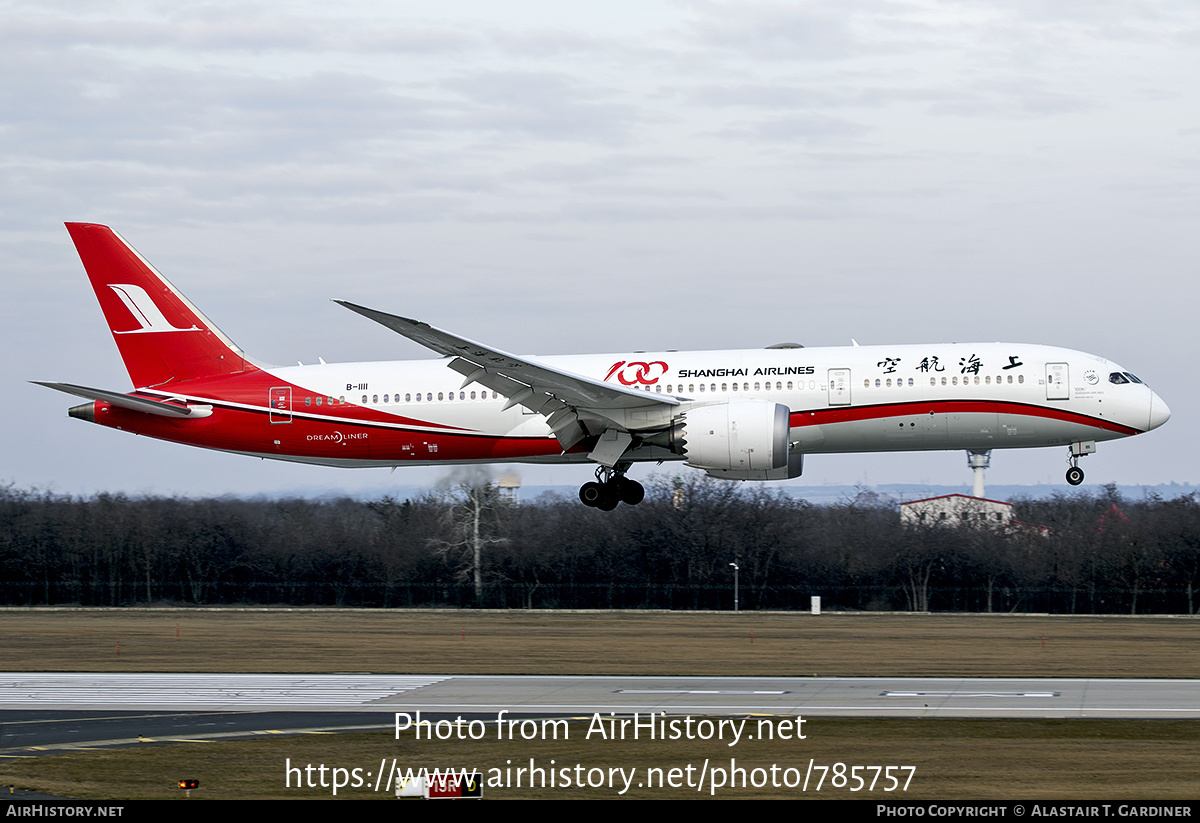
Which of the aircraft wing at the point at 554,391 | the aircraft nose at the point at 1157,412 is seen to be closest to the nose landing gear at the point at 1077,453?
the aircraft nose at the point at 1157,412

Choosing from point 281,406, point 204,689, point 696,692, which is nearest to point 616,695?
point 696,692

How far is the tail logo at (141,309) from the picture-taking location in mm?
40188

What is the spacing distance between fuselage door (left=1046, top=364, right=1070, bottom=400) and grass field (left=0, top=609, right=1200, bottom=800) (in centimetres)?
849

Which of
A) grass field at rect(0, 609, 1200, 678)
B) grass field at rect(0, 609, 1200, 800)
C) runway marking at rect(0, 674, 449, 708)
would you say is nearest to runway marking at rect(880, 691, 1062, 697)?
grass field at rect(0, 609, 1200, 678)

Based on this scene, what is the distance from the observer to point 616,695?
1416 inches

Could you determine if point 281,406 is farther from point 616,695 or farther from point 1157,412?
point 1157,412

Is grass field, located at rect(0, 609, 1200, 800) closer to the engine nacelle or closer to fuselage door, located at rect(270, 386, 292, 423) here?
the engine nacelle

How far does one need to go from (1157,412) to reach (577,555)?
1871 inches

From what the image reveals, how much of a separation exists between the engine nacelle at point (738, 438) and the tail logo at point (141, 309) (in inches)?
640

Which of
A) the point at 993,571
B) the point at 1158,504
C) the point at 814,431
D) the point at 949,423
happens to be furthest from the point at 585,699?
the point at 1158,504

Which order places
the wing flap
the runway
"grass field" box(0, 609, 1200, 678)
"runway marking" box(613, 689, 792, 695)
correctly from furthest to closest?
1. "grass field" box(0, 609, 1200, 678)
2. "runway marking" box(613, 689, 792, 695)
3. the runway
4. the wing flap

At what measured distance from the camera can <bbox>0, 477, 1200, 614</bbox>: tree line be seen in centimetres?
7419
